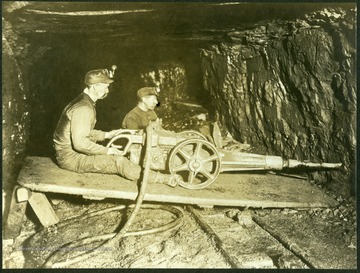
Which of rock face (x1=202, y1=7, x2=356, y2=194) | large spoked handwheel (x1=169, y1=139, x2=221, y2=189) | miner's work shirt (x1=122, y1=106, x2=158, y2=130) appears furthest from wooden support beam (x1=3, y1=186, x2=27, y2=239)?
rock face (x1=202, y1=7, x2=356, y2=194)

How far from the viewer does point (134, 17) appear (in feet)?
14.5

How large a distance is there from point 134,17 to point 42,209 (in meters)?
2.96

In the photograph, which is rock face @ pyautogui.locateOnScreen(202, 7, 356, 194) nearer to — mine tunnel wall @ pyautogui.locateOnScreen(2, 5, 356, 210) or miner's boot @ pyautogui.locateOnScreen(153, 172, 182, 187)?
mine tunnel wall @ pyautogui.locateOnScreen(2, 5, 356, 210)

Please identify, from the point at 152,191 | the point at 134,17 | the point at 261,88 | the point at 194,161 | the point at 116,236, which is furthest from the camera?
the point at 261,88

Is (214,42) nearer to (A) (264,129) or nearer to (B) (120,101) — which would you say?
(A) (264,129)

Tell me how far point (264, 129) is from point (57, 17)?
13.4 feet

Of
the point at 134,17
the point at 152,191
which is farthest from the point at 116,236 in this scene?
the point at 134,17

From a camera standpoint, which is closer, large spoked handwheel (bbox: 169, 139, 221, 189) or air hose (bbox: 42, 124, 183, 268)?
air hose (bbox: 42, 124, 183, 268)

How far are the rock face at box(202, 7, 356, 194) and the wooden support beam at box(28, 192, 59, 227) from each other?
13.0 ft

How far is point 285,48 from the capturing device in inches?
195

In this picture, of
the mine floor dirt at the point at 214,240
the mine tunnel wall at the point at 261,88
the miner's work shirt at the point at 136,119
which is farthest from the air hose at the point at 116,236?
the mine tunnel wall at the point at 261,88

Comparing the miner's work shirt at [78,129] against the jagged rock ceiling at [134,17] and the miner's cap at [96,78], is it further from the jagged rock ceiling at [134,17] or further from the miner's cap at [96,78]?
the jagged rock ceiling at [134,17]

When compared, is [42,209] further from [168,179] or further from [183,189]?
[183,189]

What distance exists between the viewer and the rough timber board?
12.9ft
